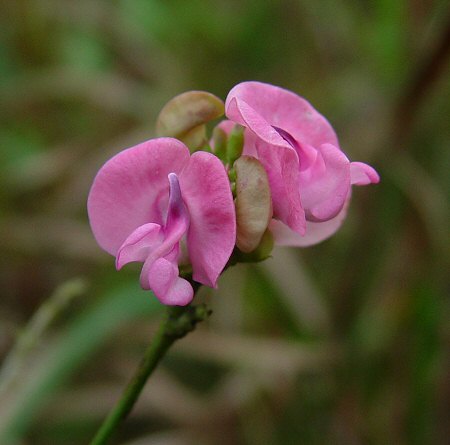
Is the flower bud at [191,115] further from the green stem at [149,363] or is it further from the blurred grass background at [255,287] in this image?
the blurred grass background at [255,287]

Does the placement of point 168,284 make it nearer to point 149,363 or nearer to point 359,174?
point 149,363

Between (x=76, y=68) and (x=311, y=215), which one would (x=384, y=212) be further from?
(x=311, y=215)

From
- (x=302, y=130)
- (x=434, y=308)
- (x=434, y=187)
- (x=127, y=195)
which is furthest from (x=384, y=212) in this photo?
(x=127, y=195)

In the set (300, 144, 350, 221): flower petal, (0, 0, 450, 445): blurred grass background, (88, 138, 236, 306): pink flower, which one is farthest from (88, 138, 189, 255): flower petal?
(0, 0, 450, 445): blurred grass background

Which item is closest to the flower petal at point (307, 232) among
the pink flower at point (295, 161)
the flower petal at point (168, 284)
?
the pink flower at point (295, 161)

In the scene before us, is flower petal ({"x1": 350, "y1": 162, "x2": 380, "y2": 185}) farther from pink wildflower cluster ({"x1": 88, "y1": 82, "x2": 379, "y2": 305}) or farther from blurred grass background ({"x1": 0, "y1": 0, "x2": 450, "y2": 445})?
blurred grass background ({"x1": 0, "y1": 0, "x2": 450, "y2": 445})

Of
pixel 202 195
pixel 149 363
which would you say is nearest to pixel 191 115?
pixel 202 195

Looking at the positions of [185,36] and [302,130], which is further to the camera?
[185,36]
